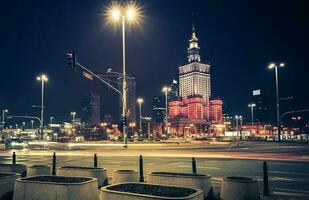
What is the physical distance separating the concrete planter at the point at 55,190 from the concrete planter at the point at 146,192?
0.70 meters

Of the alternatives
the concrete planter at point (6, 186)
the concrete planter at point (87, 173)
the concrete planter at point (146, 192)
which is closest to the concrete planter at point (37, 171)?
the concrete planter at point (87, 173)

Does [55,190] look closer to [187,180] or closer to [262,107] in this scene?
[187,180]

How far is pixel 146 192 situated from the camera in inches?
277

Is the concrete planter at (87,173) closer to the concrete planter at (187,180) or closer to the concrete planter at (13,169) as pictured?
the concrete planter at (13,169)

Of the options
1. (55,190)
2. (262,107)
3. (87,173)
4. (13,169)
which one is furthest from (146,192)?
(262,107)

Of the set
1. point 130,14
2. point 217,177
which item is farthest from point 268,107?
point 217,177

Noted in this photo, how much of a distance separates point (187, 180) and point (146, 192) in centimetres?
183

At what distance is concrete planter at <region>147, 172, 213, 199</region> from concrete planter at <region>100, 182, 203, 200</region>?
1224 mm

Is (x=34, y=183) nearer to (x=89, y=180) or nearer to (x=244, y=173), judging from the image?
(x=89, y=180)

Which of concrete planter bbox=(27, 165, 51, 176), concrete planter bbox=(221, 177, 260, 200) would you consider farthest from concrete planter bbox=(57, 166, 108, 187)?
concrete planter bbox=(221, 177, 260, 200)

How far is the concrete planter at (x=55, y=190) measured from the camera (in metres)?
7.27

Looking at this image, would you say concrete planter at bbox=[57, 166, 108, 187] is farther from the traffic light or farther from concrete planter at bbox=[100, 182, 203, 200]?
the traffic light

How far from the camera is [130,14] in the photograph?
29141mm

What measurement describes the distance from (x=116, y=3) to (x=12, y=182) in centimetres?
2359
